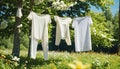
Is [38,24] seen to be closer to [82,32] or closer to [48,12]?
[82,32]

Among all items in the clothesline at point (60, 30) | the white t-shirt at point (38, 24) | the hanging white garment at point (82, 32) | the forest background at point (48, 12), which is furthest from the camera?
the forest background at point (48, 12)

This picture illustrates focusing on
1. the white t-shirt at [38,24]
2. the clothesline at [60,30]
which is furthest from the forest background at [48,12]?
the white t-shirt at [38,24]

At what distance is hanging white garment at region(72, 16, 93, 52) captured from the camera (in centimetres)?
985

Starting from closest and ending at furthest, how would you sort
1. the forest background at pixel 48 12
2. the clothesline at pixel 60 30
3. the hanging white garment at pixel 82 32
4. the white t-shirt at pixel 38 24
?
the white t-shirt at pixel 38 24, the clothesline at pixel 60 30, the hanging white garment at pixel 82 32, the forest background at pixel 48 12

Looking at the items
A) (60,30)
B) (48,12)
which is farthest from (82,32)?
(48,12)

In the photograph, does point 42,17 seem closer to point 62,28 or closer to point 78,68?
point 62,28

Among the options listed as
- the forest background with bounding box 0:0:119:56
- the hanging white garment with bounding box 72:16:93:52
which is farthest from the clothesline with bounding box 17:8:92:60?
the forest background with bounding box 0:0:119:56

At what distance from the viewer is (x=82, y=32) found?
995 cm

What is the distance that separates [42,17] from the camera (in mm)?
9422

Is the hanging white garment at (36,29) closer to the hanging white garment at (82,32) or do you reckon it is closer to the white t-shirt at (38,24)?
the white t-shirt at (38,24)

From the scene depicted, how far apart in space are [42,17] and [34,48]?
34.7 inches

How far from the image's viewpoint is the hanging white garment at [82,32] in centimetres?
985

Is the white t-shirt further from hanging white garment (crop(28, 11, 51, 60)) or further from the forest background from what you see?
the forest background

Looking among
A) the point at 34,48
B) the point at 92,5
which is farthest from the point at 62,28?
the point at 92,5
